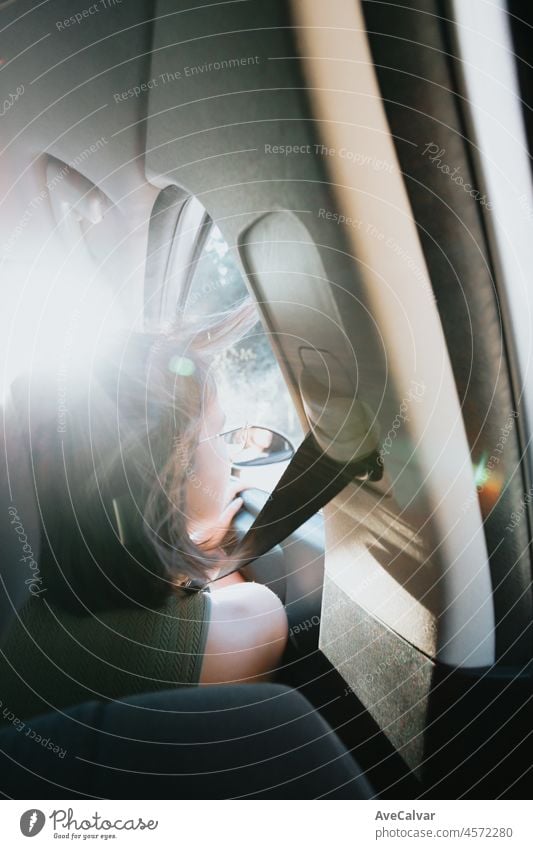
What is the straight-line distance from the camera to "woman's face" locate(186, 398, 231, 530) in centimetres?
50

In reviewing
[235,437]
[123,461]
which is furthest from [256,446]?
[123,461]

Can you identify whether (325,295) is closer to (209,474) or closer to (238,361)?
(238,361)

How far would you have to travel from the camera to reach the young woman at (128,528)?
451mm

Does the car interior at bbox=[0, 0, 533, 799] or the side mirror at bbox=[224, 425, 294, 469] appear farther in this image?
the side mirror at bbox=[224, 425, 294, 469]

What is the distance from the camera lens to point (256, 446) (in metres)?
0.53

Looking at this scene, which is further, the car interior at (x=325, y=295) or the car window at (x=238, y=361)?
the car window at (x=238, y=361)

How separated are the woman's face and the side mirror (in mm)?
10

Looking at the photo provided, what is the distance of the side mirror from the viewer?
507mm

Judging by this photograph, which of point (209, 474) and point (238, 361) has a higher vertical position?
point (238, 361)

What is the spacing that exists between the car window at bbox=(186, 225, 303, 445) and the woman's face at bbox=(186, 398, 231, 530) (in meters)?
0.02

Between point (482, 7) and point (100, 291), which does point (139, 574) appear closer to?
point (100, 291)

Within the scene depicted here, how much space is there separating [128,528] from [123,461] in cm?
7

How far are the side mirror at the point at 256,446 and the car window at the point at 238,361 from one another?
15mm

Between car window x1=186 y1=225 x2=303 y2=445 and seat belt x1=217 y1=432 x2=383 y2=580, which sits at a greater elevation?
car window x1=186 y1=225 x2=303 y2=445
